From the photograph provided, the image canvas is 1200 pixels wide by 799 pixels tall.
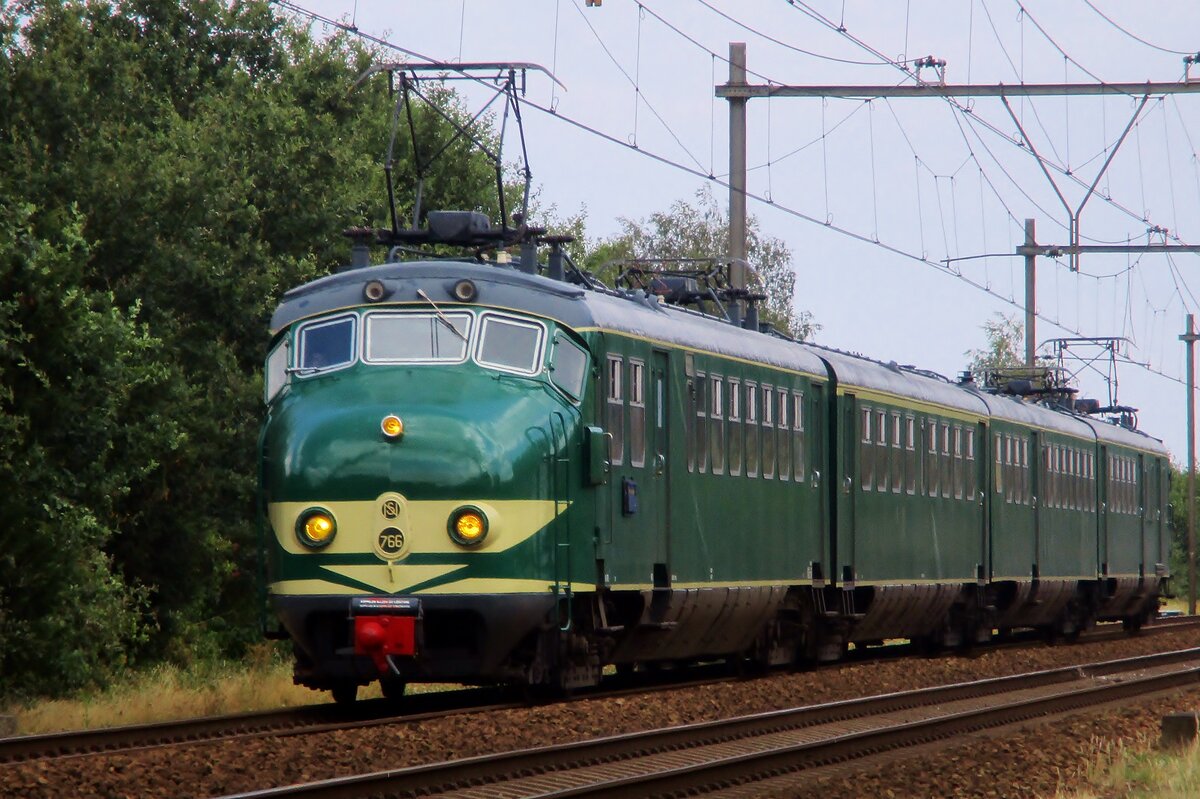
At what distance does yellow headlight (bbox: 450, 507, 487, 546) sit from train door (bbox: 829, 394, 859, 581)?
29.5 ft

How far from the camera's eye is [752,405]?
67.0 ft

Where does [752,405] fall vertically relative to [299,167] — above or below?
below

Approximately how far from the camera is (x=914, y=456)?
26.0 metres

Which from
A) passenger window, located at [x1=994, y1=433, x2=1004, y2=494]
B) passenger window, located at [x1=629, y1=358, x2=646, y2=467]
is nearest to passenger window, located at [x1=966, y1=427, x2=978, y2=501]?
passenger window, located at [x1=994, y1=433, x2=1004, y2=494]

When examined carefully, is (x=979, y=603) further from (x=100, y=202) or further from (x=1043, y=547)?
(x=100, y=202)

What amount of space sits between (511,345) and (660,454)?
2643 millimetres

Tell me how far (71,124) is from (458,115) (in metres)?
19.4

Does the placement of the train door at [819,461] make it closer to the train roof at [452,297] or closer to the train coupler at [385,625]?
the train roof at [452,297]

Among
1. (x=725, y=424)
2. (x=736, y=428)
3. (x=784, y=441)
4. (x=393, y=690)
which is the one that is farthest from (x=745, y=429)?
(x=393, y=690)

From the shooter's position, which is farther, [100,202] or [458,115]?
[458,115]

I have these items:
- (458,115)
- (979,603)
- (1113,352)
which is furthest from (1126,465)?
(458,115)

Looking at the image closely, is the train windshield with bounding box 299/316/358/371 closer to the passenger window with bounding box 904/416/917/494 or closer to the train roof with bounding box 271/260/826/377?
the train roof with bounding box 271/260/826/377

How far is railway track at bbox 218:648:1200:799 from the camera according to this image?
11.6 meters

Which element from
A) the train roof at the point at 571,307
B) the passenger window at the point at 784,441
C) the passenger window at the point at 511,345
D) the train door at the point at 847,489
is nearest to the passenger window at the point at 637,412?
the train roof at the point at 571,307
